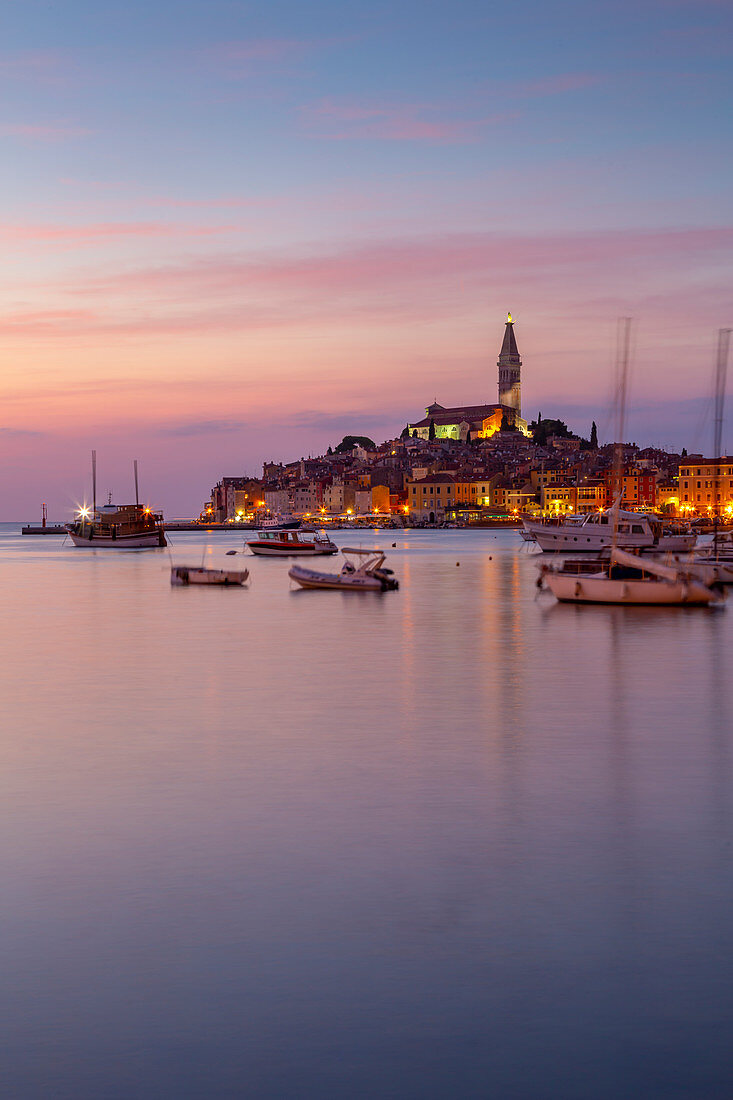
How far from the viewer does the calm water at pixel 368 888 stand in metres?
6.32

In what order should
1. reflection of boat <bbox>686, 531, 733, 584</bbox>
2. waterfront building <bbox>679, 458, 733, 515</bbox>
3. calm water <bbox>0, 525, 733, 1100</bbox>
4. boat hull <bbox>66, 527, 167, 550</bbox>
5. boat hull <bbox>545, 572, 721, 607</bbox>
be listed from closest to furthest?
calm water <bbox>0, 525, 733, 1100</bbox>, boat hull <bbox>545, 572, 721, 607</bbox>, reflection of boat <bbox>686, 531, 733, 584</bbox>, boat hull <bbox>66, 527, 167, 550</bbox>, waterfront building <bbox>679, 458, 733, 515</bbox>

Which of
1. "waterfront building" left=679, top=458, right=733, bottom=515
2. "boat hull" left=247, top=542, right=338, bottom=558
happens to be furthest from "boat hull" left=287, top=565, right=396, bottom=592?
"waterfront building" left=679, top=458, right=733, bottom=515

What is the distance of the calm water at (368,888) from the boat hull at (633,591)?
566 inches

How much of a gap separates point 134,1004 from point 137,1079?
0.93 m

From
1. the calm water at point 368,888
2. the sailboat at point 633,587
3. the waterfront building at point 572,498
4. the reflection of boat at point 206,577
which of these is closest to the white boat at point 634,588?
the sailboat at point 633,587

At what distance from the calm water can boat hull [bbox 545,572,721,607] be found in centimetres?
1436

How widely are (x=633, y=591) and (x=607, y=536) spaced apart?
34590 millimetres

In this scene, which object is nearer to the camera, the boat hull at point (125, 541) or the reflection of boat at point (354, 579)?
the reflection of boat at point (354, 579)

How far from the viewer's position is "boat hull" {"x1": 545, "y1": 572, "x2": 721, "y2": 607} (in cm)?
3634

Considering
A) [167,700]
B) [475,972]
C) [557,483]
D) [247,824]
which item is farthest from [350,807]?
[557,483]

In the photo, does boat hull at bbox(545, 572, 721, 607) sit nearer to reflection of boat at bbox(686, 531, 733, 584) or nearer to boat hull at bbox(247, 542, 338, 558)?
reflection of boat at bbox(686, 531, 733, 584)

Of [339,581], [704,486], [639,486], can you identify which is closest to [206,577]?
[339,581]

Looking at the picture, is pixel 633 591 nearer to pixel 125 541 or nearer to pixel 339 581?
pixel 339 581

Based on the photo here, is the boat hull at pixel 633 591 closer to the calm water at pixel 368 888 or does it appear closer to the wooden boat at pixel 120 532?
the calm water at pixel 368 888
